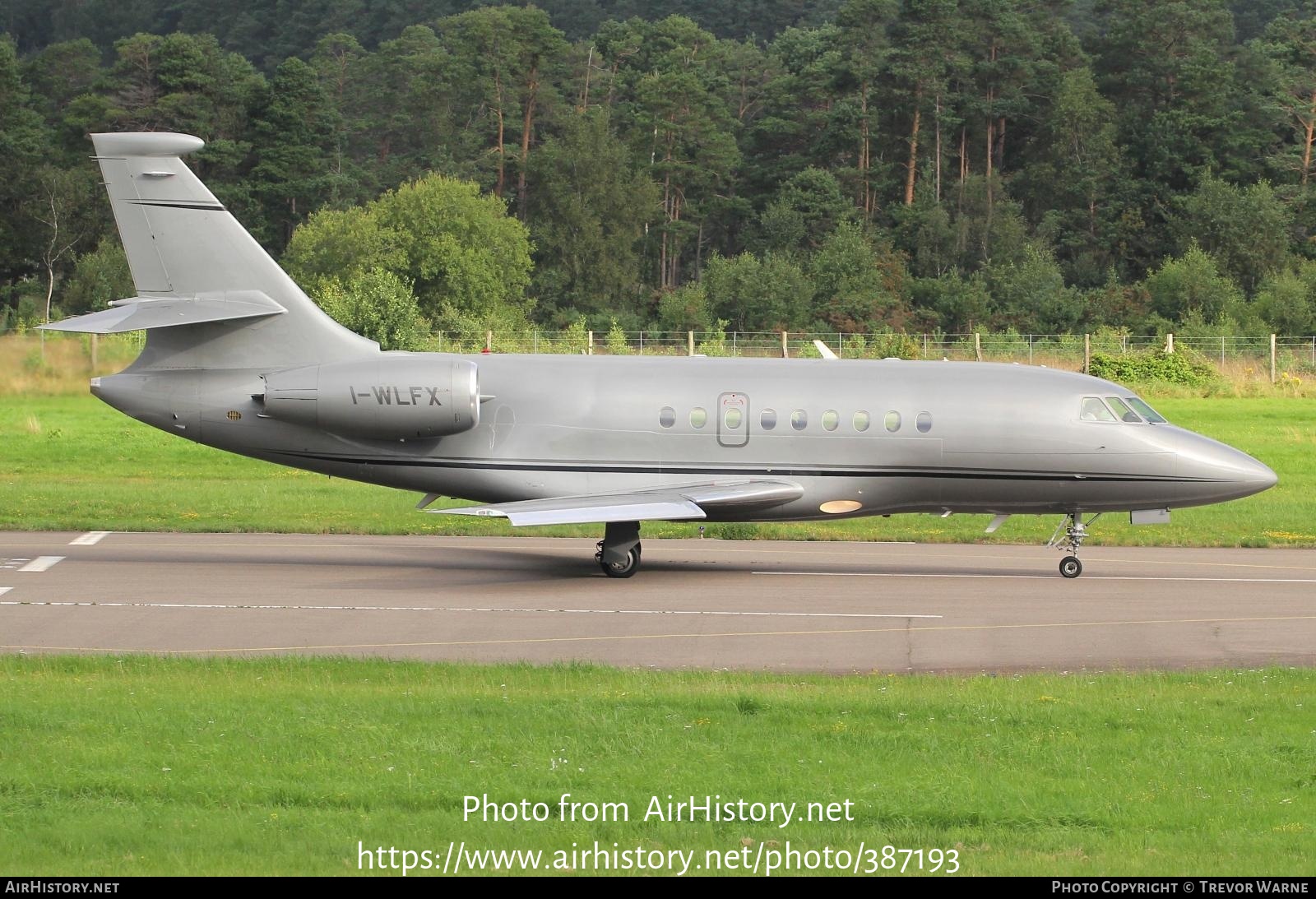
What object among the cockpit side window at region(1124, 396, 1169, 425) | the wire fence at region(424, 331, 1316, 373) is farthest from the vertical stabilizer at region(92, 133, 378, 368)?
the wire fence at region(424, 331, 1316, 373)

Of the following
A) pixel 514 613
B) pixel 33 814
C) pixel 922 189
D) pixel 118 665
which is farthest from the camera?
pixel 922 189

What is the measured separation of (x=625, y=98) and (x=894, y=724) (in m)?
123

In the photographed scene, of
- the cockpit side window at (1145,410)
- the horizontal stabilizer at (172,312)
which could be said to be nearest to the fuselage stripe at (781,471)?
the cockpit side window at (1145,410)

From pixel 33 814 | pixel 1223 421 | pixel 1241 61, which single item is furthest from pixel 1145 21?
pixel 33 814

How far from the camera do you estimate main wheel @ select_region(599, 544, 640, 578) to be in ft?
75.4

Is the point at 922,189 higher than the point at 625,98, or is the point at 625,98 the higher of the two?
the point at 625,98

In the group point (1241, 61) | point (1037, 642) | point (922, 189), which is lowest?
point (1037, 642)

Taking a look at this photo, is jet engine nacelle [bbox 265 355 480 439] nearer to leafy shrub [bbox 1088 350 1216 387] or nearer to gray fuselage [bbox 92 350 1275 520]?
gray fuselage [bbox 92 350 1275 520]

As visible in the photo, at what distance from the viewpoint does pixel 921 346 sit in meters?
79.4

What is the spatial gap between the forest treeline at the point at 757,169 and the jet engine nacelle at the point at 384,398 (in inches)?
Answer: 2686

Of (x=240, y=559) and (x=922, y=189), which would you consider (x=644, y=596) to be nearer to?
(x=240, y=559)

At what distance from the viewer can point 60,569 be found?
22734mm

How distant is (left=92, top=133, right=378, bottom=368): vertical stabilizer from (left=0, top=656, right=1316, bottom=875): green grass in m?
8.46

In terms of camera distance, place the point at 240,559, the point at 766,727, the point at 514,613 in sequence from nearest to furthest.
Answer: the point at 766,727, the point at 514,613, the point at 240,559
